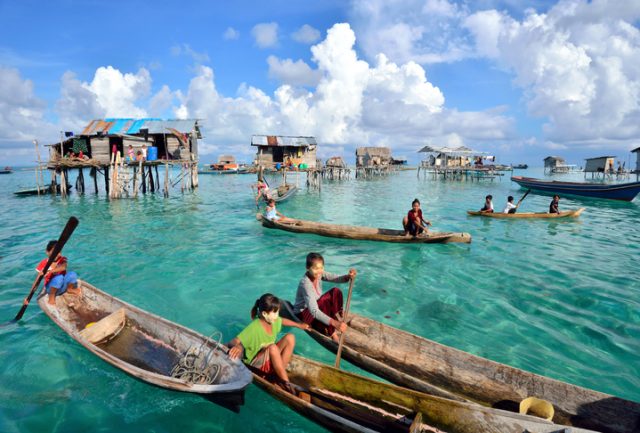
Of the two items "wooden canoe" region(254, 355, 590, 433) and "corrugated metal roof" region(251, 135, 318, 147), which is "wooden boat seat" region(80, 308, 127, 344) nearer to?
"wooden canoe" region(254, 355, 590, 433)

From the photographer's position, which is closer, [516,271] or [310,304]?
[310,304]

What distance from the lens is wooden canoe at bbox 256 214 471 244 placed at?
41.7 feet

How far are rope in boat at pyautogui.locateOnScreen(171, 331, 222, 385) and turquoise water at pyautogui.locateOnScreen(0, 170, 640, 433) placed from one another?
0.57 m

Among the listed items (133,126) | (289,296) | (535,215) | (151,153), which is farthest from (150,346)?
(133,126)

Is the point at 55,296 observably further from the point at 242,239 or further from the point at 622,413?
the point at 622,413

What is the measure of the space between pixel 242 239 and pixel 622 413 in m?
12.9

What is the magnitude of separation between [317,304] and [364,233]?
26.8ft

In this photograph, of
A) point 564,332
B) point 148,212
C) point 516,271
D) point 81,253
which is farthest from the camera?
point 148,212

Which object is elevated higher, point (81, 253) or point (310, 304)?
point (310, 304)

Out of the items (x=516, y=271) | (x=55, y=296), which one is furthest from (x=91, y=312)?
(x=516, y=271)

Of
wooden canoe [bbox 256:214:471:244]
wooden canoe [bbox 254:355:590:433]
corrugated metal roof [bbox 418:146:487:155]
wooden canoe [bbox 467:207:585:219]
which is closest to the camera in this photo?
wooden canoe [bbox 254:355:590:433]

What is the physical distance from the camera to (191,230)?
16594 millimetres

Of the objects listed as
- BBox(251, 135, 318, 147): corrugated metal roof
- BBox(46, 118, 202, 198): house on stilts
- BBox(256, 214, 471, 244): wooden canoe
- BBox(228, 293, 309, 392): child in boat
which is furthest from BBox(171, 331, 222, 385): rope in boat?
BBox(251, 135, 318, 147): corrugated metal roof

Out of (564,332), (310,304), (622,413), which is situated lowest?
(564,332)
